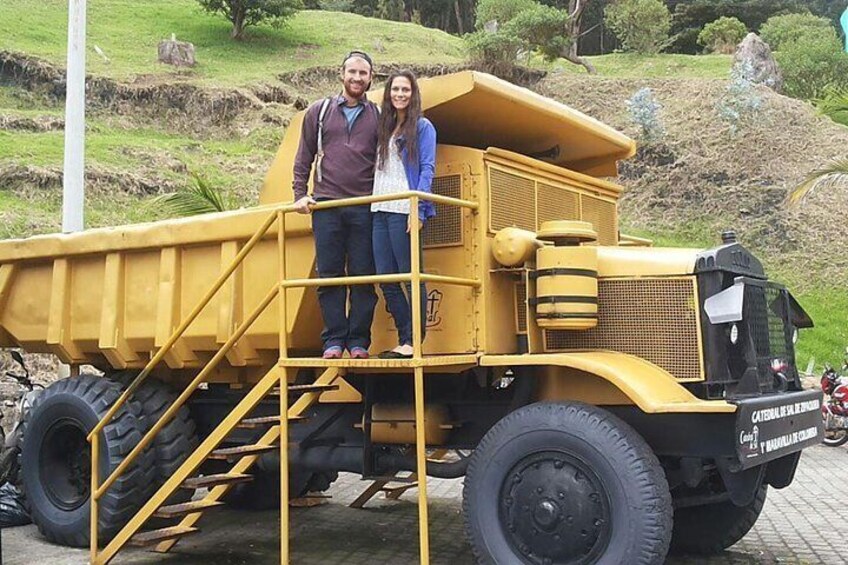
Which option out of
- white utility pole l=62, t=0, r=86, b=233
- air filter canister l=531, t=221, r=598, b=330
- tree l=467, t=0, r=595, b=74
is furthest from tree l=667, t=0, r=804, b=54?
air filter canister l=531, t=221, r=598, b=330

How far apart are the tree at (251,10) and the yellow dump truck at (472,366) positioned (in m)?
24.0

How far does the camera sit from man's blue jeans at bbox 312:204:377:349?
563cm

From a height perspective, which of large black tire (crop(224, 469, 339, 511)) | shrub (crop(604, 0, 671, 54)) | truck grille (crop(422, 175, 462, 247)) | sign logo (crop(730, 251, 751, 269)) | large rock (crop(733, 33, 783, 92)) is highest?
shrub (crop(604, 0, 671, 54))

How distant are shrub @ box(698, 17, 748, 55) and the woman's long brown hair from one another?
30914 mm

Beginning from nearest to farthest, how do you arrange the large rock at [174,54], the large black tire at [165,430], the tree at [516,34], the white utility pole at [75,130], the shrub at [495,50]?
1. the large black tire at [165,430]
2. the white utility pole at [75,130]
3. the large rock at [174,54]
4. the shrub at [495,50]
5. the tree at [516,34]

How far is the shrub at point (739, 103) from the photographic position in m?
21.3

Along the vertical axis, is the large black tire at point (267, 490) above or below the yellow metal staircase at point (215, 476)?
below

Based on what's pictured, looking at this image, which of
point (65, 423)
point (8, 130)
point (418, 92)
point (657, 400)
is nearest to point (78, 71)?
point (65, 423)

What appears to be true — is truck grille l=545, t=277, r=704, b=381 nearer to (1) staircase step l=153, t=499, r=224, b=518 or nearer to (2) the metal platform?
(2) the metal platform

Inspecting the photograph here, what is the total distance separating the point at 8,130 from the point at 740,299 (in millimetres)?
16311

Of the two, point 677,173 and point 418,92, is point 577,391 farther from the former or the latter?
point 677,173

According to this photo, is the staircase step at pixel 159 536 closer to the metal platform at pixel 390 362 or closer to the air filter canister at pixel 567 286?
the metal platform at pixel 390 362

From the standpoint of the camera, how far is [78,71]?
979cm

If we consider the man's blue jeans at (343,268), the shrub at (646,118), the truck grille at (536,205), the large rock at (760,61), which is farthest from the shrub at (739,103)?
the man's blue jeans at (343,268)
